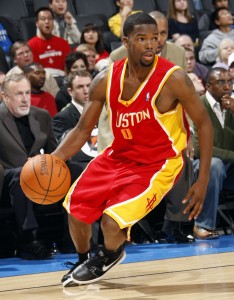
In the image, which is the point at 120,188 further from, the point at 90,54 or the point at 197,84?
the point at 90,54

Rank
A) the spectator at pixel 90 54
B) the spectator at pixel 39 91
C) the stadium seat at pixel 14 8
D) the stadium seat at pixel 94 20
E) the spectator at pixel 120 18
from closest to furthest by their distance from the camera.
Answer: the spectator at pixel 39 91, the spectator at pixel 90 54, the spectator at pixel 120 18, the stadium seat at pixel 14 8, the stadium seat at pixel 94 20

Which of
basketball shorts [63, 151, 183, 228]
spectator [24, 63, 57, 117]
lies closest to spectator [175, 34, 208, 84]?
spectator [24, 63, 57, 117]

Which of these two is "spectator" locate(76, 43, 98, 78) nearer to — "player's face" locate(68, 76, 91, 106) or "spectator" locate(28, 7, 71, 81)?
"spectator" locate(28, 7, 71, 81)

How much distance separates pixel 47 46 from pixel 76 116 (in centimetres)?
226

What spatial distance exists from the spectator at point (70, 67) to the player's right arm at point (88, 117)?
3093 millimetres

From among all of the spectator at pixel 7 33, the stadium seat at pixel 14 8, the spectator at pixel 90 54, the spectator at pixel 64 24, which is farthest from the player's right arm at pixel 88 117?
the stadium seat at pixel 14 8

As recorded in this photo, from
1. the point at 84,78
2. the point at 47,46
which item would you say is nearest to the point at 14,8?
the point at 47,46

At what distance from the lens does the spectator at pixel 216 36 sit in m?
9.03

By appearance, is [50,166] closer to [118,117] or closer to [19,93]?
[118,117]

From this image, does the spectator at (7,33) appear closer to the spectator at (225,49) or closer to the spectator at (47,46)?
the spectator at (47,46)

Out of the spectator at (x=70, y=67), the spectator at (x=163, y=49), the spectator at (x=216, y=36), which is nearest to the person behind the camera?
the spectator at (x=163, y=49)

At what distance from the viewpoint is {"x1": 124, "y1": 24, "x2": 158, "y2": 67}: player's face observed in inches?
166

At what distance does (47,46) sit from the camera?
28.0 feet

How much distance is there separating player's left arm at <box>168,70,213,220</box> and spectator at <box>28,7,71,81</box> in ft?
14.0
